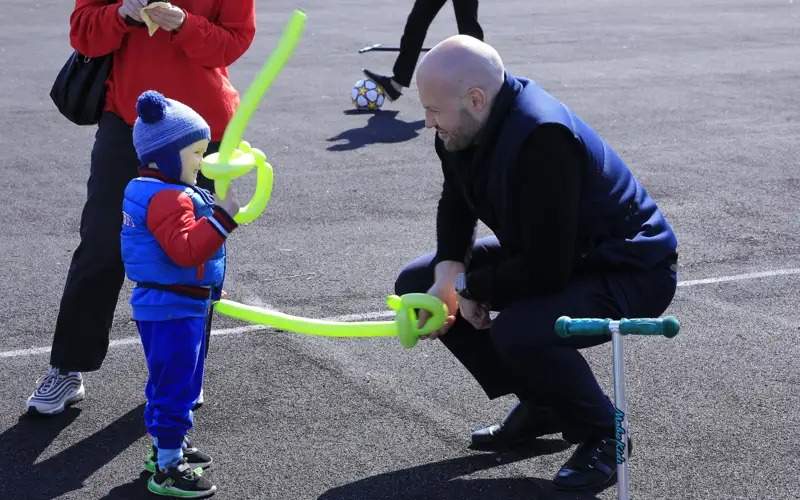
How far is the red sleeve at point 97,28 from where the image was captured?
472 centimetres

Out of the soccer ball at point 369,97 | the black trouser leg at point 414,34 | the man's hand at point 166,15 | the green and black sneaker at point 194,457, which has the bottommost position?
the soccer ball at point 369,97

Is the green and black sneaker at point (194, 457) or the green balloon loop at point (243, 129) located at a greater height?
the green balloon loop at point (243, 129)

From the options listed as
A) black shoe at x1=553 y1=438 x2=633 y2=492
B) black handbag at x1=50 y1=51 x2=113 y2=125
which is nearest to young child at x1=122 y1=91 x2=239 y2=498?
black handbag at x1=50 y1=51 x2=113 y2=125

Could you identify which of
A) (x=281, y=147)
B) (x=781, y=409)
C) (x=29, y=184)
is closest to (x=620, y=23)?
(x=281, y=147)

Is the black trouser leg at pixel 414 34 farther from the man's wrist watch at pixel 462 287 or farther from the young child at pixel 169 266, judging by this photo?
the young child at pixel 169 266

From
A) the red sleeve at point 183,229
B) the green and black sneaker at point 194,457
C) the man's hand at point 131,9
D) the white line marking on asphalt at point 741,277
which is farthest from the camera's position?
the white line marking on asphalt at point 741,277

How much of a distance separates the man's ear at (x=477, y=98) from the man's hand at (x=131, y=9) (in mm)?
1359

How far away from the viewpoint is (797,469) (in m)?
4.41

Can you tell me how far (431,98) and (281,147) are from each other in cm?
607

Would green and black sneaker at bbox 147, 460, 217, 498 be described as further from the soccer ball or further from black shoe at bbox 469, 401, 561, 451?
the soccer ball

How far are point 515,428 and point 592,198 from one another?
96 cm

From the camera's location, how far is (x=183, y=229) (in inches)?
160

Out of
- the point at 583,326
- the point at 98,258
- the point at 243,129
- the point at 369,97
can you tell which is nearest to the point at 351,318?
the point at 98,258

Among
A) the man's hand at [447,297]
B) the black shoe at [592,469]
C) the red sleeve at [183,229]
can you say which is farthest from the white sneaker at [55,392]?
the black shoe at [592,469]
